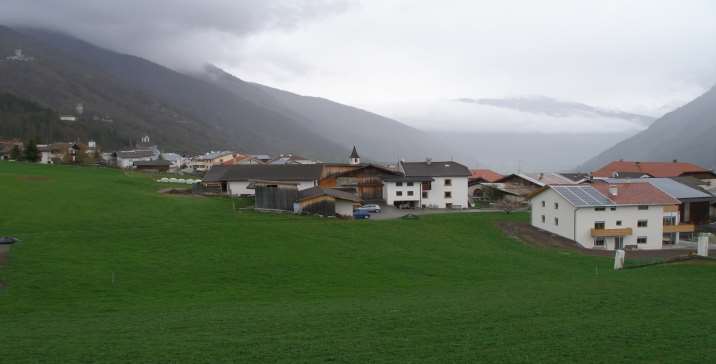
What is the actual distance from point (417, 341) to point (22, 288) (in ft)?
61.5

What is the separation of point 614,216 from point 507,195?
2399 centimetres

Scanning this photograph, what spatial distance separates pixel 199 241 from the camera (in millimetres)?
35781

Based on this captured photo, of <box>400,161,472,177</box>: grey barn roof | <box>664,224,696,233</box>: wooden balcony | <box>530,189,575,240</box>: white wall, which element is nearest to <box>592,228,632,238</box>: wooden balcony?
<box>530,189,575,240</box>: white wall

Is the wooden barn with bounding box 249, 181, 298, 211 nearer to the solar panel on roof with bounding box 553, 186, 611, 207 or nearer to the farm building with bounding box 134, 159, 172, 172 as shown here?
the solar panel on roof with bounding box 553, 186, 611, 207

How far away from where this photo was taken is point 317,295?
2436 cm

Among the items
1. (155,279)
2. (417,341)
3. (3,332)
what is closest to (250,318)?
(417,341)

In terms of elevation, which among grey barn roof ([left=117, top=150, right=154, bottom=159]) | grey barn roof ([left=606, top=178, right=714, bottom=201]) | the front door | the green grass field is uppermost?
grey barn roof ([left=117, top=150, right=154, bottom=159])

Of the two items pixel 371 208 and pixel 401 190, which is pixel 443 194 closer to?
pixel 401 190

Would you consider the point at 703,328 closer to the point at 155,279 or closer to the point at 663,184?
the point at 155,279

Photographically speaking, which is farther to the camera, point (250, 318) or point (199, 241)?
point (199, 241)

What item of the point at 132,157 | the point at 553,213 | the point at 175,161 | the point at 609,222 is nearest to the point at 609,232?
the point at 609,222

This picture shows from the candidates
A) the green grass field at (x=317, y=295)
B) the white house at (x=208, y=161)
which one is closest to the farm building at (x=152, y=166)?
the white house at (x=208, y=161)

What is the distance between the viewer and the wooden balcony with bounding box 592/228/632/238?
155 feet

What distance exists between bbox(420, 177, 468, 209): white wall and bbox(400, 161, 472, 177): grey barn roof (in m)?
0.65
